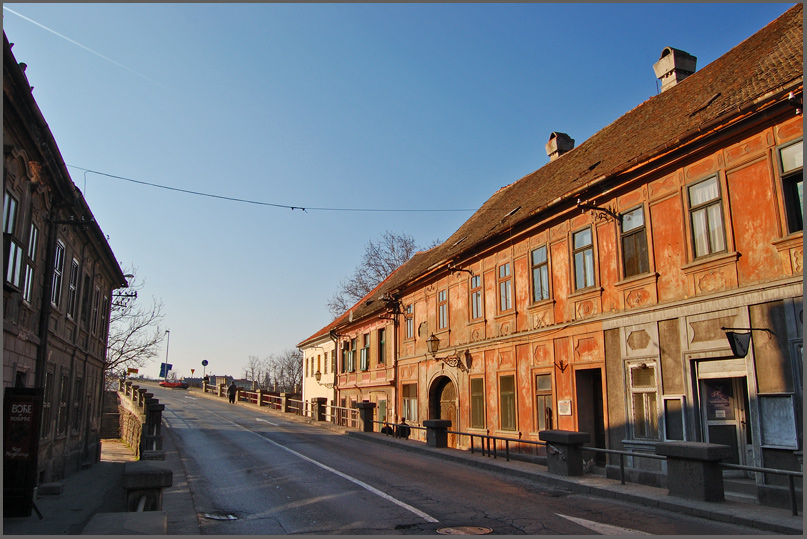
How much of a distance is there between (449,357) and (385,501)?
12.7 metres

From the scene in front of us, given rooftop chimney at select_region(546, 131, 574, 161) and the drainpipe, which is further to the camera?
the drainpipe

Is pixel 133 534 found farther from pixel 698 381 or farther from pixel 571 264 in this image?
pixel 571 264

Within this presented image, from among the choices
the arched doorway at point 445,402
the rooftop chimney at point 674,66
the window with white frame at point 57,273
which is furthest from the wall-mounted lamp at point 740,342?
the window with white frame at point 57,273

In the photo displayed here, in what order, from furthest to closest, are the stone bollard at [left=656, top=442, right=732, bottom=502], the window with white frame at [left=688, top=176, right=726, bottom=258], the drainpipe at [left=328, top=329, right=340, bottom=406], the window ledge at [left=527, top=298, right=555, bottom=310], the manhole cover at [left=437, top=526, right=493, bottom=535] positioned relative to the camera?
the drainpipe at [left=328, top=329, right=340, bottom=406]
the window ledge at [left=527, top=298, right=555, bottom=310]
the window with white frame at [left=688, top=176, right=726, bottom=258]
the stone bollard at [left=656, top=442, right=732, bottom=502]
the manhole cover at [left=437, top=526, right=493, bottom=535]

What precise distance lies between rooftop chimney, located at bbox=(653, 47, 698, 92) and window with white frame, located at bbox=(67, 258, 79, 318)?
58.6ft

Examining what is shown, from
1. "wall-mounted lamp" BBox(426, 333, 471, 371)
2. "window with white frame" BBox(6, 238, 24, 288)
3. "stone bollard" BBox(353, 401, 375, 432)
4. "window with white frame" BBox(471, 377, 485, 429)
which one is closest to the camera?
"window with white frame" BBox(6, 238, 24, 288)

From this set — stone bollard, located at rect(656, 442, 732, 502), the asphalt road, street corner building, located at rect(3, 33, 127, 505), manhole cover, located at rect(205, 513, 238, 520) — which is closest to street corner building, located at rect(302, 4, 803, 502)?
stone bollard, located at rect(656, 442, 732, 502)

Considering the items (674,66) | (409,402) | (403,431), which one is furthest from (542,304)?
(409,402)

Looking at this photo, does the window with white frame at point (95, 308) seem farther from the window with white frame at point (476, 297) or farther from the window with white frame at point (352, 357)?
the window with white frame at point (352, 357)

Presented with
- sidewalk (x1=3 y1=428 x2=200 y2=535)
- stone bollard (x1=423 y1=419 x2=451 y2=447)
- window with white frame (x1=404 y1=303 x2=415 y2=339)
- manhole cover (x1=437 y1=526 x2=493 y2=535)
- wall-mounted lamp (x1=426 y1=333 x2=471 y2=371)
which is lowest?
sidewalk (x1=3 y1=428 x2=200 y2=535)

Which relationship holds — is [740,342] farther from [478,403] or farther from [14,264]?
[14,264]

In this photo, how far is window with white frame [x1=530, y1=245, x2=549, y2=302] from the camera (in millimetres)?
17323

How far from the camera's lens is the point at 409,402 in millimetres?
27234

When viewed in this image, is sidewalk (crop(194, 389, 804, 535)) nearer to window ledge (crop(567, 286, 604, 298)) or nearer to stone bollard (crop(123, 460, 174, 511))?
window ledge (crop(567, 286, 604, 298))
